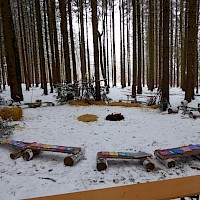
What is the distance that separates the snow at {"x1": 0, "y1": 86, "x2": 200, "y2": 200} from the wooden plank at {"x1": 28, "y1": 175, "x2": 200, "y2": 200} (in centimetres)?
122

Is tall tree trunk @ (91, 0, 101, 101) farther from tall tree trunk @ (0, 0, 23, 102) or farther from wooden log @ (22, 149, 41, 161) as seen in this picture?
wooden log @ (22, 149, 41, 161)

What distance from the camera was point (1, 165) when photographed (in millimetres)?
3508

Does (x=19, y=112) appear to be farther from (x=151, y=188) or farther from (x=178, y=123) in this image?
(x=151, y=188)

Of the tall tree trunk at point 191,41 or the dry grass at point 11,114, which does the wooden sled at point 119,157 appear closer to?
the dry grass at point 11,114

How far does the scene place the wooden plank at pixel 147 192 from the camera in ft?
5.20

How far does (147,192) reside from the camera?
163 centimetres

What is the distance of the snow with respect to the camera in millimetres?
2930

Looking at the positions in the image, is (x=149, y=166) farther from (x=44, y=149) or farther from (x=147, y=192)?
(x=44, y=149)

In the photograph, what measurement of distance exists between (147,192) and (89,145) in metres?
2.87

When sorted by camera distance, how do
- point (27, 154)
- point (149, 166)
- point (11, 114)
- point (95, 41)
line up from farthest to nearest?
point (95, 41), point (11, 114), point (27, 154), point (149, 166)

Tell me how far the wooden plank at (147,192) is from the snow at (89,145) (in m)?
1.22

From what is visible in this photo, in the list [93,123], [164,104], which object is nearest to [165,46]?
[164,104]

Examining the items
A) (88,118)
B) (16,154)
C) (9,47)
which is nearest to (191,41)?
(88,118)

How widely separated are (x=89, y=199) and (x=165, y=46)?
7.59 metres
